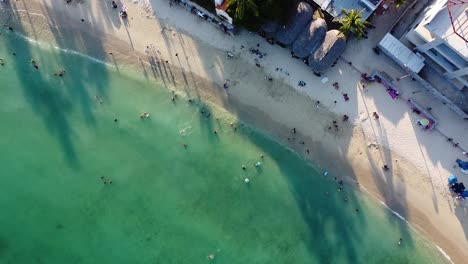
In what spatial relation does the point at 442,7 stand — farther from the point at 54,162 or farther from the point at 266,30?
the point at 54,162

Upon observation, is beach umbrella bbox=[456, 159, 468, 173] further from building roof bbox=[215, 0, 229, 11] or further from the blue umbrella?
building roof bbox=[215, 0, 229, 11]

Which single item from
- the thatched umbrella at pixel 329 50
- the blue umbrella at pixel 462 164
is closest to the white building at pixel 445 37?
the thatched umbrella at pixel 329 50

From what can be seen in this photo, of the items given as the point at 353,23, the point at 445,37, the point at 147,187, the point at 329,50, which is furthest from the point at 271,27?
the point at 147,187

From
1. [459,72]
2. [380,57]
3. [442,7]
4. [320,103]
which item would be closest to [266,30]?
[320,103]

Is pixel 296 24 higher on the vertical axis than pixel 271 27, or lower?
→ higher

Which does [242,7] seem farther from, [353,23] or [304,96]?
[304,96]

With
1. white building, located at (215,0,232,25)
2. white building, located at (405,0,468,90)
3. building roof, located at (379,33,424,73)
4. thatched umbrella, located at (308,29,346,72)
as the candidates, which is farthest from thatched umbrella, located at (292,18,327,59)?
white building, located at (405,0,468,90)
